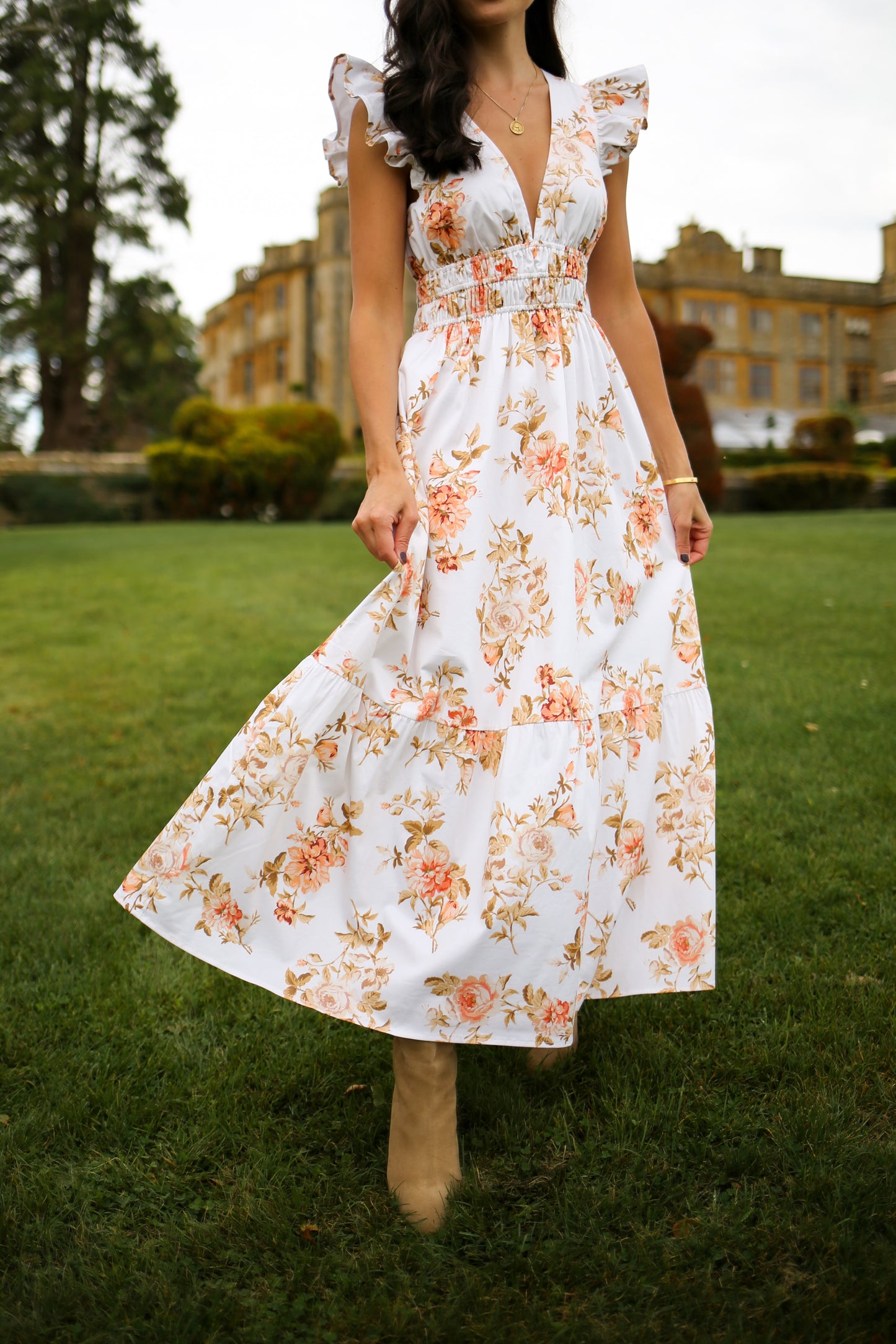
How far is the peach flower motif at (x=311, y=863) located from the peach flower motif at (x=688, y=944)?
594mm

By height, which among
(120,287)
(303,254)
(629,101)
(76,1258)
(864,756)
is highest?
(303,254)

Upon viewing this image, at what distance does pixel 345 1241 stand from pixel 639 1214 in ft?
1.48

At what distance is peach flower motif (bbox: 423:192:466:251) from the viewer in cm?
165

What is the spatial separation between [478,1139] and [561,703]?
2.65 feet

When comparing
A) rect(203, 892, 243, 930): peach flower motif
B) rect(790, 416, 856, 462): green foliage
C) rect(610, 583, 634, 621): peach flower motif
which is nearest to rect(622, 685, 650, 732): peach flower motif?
rect(610, 583, 634, 621): peach flower motif

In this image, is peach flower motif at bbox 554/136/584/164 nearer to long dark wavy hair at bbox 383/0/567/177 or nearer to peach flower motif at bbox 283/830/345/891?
long dark wavy hair at bbox 383/0/567/177

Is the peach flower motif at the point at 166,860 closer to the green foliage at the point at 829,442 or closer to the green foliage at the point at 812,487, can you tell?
the green foliage at the point at 812,487

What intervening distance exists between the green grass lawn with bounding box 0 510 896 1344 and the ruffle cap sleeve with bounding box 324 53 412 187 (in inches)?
64.9

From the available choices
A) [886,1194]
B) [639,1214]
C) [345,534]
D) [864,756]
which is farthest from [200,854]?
[345,534]

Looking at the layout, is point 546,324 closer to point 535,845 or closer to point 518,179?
point 518,179

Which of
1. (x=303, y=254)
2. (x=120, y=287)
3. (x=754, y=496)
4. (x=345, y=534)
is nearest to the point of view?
(x=345, y=534)

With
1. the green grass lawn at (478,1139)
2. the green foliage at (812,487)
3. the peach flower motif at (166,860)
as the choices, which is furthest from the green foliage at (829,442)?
the peach flower motif at (166,860)

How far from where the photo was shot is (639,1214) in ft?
→ 5.13

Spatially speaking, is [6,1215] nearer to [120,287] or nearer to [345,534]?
[345,534]
